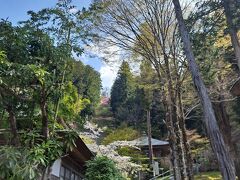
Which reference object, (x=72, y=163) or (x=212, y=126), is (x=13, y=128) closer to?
(x=212, y=126)

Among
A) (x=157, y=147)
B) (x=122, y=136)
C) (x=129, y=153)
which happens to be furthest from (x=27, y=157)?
(x=157, y=147)

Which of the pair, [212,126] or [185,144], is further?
[185,144]

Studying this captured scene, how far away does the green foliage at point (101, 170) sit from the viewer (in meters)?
9.91

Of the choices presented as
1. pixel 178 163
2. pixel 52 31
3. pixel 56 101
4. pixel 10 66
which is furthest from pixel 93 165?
pixel 10 66

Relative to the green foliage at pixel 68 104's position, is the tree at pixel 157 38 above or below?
above

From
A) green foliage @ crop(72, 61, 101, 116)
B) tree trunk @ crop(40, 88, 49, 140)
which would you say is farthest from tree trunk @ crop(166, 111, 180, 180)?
green foliage @ crop(72, 61, 101, 116)

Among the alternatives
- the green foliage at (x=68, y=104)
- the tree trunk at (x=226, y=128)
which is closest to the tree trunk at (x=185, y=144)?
the green foliage at (x=68, y=104)

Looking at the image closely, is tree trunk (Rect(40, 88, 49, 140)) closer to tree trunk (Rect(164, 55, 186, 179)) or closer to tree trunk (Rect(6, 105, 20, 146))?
tree trunk (Rect(6, 105, 20, 146))

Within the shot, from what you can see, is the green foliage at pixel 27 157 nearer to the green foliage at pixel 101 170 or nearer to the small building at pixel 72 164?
the small building at pixel 72 164

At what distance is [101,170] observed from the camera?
33.0ft

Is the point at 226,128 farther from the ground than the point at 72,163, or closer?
farther from the ground

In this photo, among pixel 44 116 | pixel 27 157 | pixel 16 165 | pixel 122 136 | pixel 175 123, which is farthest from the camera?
pixel 122 136

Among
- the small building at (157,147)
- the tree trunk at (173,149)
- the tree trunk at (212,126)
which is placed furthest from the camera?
the small building at (157,147)

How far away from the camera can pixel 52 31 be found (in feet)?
22.8
